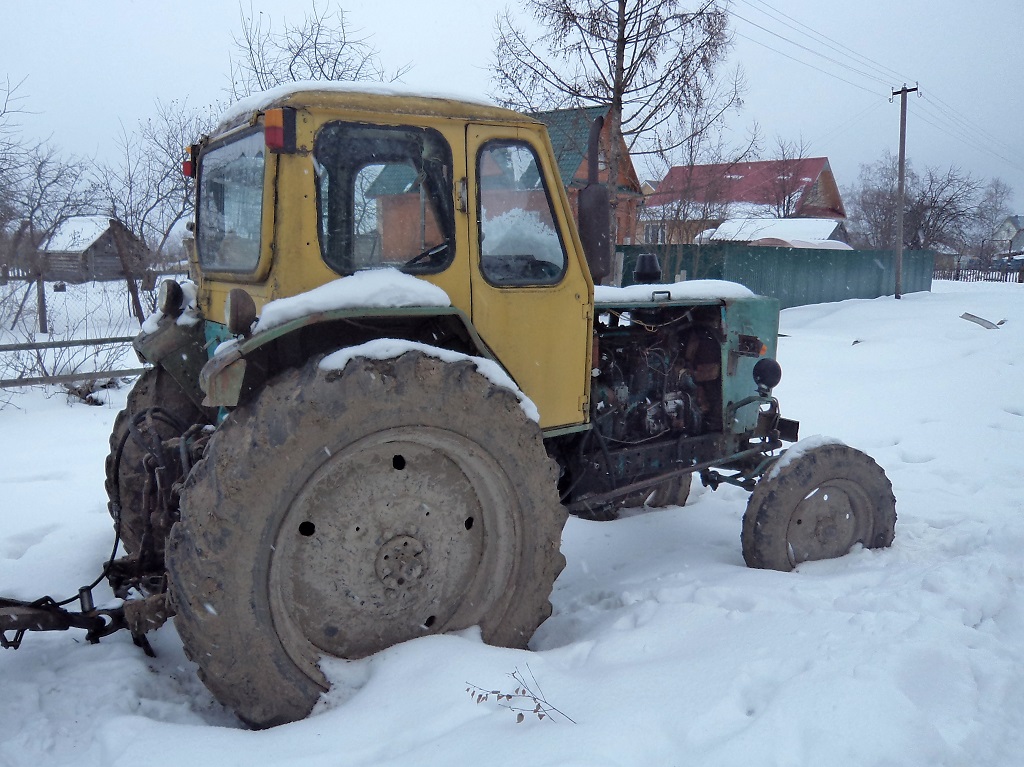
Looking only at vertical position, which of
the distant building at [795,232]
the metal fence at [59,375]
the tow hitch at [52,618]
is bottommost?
the tow hitch at [52,618]

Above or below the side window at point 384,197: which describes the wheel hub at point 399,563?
below

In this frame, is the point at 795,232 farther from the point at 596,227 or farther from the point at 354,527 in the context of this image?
the point at 354,527

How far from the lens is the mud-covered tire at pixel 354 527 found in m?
2.33

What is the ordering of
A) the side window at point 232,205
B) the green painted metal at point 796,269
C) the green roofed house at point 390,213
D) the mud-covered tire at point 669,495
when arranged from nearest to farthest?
the green roofed house at point 390,213 < the side window at point 232,205 < the mud-covered tire at point 669,495 < the green painted metal at point 796,269

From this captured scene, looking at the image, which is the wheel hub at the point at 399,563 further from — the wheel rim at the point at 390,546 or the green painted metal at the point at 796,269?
the green painted metal at the point at 796,269

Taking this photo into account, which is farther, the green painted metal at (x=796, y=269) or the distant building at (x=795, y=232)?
the distant building at (x=795, y=232)

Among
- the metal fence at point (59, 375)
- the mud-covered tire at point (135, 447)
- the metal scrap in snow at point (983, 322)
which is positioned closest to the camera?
the mud-covered tire at point (135, 447)

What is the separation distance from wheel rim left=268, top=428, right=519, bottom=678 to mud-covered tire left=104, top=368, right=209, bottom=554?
134cm

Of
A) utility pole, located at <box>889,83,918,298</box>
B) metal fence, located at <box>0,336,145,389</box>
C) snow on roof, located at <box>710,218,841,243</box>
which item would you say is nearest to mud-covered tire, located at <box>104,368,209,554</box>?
metal fence, located at <box>0,336,145,389</box>

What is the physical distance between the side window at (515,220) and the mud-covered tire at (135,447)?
183cm

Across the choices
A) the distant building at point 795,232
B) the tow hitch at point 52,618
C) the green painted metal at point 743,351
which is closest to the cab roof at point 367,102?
the green painted metal at point 743,351

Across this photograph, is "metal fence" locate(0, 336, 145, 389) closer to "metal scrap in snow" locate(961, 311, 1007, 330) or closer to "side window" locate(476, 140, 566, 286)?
"side window" locate(476, 140, 566, 286)

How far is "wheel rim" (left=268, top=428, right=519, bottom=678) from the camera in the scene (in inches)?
102

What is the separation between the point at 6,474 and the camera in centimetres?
543
